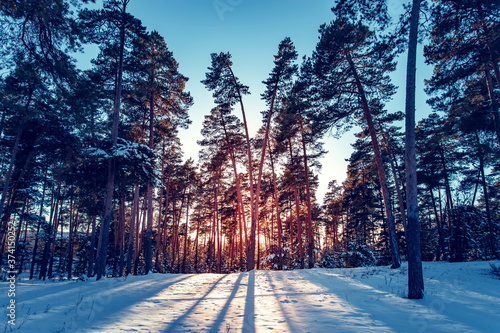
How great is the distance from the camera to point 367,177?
66.5ft

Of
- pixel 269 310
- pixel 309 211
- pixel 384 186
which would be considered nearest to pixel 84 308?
pixel 269 310

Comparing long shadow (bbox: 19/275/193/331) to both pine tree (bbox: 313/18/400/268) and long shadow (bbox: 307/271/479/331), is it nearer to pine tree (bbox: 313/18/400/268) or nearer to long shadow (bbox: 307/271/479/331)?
long shadow (bbox: 307/271/479/331)

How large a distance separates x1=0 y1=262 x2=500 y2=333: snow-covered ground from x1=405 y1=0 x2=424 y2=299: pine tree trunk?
54cm

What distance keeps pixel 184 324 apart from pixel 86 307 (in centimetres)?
273

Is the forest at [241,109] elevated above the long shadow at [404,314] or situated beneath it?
elevated above

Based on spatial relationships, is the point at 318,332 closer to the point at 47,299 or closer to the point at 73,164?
the point at 47,299

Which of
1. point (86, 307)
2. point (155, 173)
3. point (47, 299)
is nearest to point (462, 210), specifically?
point (155, 173)

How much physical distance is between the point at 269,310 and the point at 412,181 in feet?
18.8

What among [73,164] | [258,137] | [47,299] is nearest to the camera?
[47,299]

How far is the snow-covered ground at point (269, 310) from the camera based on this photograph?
4174 mm

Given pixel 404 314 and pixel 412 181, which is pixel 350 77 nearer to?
pixel 412 181

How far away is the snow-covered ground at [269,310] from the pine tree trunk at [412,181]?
0.54 metres

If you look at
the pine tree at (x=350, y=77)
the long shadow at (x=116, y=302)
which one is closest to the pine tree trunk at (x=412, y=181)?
the pine tree at (x=350, y=77)

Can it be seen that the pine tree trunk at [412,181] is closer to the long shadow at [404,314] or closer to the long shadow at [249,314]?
the long shadow at [404,314]
